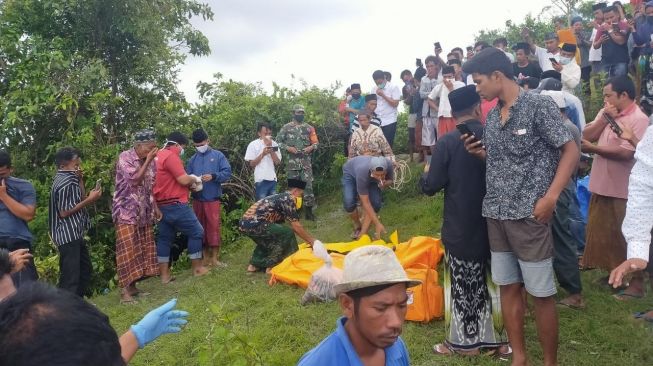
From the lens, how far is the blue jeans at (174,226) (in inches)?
263

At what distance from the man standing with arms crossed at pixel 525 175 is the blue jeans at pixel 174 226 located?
165 inches

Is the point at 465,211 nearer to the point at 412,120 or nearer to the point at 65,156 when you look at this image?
the point at 65,156

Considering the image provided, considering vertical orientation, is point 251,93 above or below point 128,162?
above

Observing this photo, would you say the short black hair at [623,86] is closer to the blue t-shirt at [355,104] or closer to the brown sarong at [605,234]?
the brown sarong at [605,234]

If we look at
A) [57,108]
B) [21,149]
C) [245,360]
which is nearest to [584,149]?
→ [245,360]

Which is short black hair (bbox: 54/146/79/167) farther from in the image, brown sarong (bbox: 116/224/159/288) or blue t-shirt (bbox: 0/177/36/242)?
brown sarong (bbox: 116/224/159/288)

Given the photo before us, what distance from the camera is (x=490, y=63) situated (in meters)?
3.35

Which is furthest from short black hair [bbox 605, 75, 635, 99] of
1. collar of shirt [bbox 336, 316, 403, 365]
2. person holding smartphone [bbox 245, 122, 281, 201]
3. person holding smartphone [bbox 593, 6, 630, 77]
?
person holding smartphone [bbox 245, 122, 281, 201]

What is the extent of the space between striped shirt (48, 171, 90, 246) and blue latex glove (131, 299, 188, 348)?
3.67 meters

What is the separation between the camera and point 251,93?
12336 millimetres

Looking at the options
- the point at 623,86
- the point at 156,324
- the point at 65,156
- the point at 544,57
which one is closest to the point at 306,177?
the point at 544,57

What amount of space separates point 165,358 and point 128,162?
2.39 m

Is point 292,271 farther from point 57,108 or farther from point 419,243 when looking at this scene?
point 57,108

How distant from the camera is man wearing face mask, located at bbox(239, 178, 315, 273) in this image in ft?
21.5
